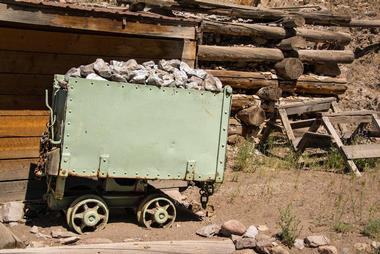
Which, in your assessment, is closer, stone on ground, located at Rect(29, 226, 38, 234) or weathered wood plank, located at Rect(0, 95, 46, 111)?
stone on ground, located at Rect(29, 226, 38, 234)

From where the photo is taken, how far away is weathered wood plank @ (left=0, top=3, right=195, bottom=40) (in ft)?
19.9

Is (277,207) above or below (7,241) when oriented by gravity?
above

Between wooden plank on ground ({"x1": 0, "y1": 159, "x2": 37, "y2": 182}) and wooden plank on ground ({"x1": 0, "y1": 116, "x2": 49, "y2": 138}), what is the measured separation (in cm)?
34

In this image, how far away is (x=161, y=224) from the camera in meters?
6.27

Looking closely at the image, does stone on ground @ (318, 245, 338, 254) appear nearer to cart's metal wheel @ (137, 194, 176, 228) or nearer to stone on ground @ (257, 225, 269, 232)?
stone on ground @ (257, 225, 269, 232)

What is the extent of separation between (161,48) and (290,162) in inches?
114

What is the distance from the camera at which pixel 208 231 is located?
241 inches

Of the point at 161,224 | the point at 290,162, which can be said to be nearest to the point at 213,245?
the point at 161,224

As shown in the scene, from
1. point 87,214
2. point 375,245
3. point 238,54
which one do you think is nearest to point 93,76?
point 87,214

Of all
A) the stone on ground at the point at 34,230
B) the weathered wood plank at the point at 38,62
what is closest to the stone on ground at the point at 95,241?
the stone on ground at the point at 34,230

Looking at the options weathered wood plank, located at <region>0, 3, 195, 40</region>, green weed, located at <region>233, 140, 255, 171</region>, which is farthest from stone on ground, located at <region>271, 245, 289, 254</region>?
green weed, located at <region>233, 140, 255, 171</region>

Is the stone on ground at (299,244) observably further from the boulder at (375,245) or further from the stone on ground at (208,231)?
the stone on ground at (208,231)

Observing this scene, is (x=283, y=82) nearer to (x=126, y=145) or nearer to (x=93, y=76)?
(x=126, y=145)

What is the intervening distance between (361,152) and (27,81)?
5.01m
